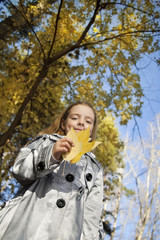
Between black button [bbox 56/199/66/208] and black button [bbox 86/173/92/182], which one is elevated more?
black button [bbox 86/173/92/182]

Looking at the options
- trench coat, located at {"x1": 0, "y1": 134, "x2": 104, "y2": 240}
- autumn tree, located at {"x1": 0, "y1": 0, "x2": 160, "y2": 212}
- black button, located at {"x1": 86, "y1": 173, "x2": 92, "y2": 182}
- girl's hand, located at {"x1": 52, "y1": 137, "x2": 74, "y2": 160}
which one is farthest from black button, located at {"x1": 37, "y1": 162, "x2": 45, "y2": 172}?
autumn tree, located at {"x1": 0, "y1": 0, "x2": 160, "y2": 212}

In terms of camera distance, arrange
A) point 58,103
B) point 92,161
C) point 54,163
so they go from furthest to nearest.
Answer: point 58,103, point 92,161, point 54,163

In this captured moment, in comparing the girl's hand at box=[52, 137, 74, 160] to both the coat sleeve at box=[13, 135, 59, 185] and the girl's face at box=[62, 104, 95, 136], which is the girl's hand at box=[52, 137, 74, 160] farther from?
the girl's face at box=[62, 104, 95, 136]

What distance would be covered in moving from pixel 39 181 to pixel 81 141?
0.50m

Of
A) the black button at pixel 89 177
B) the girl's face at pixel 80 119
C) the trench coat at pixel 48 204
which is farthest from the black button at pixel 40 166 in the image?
the girl's face at pixel 80 119

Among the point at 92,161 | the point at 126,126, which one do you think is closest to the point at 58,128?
the point at 92,161

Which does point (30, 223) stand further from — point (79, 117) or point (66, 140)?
point (79, 117)

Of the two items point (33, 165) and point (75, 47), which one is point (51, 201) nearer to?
point (33, 165)

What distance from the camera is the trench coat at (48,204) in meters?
1.06

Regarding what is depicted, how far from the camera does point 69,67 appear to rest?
15.7 ft

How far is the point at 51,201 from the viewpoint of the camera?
1165 millimetres

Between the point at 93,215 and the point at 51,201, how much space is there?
39 centimetres

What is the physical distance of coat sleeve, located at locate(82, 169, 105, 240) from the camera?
1321 mm

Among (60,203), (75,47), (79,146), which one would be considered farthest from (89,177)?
(75,47)
